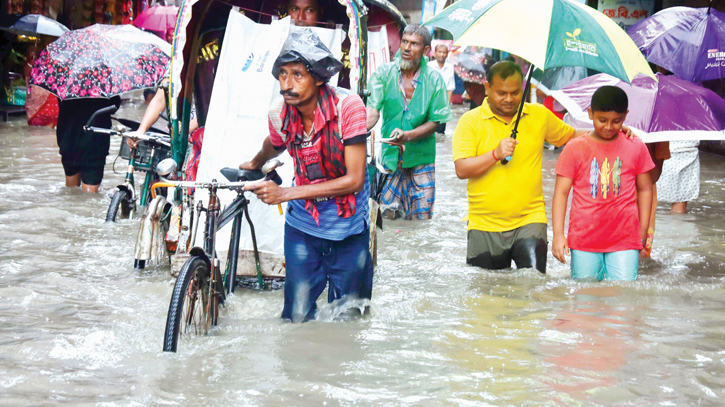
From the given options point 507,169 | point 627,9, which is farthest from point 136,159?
point 627,9

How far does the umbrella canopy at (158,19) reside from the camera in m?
21.7

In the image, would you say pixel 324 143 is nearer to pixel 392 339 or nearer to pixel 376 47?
pixel 392 339

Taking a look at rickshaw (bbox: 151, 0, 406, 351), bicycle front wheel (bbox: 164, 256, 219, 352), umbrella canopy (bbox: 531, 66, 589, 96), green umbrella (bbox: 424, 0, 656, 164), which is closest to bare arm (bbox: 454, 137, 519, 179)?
green umbrella (bbox: 424, 0, 656, 164)

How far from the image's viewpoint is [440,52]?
760 inches

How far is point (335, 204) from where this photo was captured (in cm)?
434

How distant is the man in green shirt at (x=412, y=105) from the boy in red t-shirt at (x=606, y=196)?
7.95 ft

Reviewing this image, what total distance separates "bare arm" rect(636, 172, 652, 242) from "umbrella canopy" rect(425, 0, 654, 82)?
0.71 meters

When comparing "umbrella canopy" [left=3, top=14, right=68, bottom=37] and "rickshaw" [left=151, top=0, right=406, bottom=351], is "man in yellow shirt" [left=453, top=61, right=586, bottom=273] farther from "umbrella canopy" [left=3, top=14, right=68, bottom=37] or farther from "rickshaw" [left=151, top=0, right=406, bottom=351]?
"umbrella canopy" [left=3, top=14, right=68, bottom=37]

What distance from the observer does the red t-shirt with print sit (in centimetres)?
537

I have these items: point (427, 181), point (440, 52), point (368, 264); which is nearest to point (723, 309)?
point (368, 264)

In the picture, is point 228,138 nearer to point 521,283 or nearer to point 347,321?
point 347,321

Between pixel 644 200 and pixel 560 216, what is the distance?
1.88 feet

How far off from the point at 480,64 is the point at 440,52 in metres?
1.15

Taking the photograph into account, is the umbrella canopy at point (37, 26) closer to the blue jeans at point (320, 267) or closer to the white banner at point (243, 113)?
the white banner at point (243, 113)
